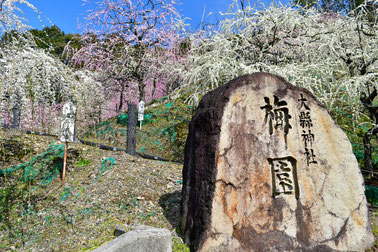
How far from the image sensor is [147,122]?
11.3 m

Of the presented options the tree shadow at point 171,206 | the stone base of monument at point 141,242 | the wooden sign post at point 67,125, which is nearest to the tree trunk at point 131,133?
the wooden sign post at point 67,125

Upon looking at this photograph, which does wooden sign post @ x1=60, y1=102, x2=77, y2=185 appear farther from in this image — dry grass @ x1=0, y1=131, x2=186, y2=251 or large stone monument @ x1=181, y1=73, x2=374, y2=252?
large stone monument @ x1=181, y1=73, x2=374, y2=252

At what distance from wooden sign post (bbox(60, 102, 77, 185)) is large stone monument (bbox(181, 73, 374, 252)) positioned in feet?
9.24

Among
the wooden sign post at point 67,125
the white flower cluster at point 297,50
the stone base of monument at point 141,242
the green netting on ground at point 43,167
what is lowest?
the stone base of monument at point 141,242

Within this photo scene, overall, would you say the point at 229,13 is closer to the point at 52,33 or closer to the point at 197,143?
the point at 197,143

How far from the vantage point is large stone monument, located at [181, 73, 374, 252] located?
296 centimetres

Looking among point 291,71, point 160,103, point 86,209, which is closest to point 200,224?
point 86,209

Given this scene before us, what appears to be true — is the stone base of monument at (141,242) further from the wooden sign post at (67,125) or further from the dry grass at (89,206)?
the wooden sign post at (67,125)

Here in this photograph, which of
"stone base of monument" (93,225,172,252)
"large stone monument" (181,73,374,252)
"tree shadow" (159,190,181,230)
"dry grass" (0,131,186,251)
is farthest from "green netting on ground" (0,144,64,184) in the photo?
"large stone monument" (181,73,374,252)

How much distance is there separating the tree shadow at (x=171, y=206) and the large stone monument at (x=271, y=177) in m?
0.69

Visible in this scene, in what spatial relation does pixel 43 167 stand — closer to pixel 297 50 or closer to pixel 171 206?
pixel 171 206

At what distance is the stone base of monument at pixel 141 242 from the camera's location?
9.03 ft

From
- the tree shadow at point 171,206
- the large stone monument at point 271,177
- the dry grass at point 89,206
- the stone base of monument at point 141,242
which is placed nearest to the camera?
the stone base of monument at point 141,242

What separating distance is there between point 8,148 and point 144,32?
808 cm
